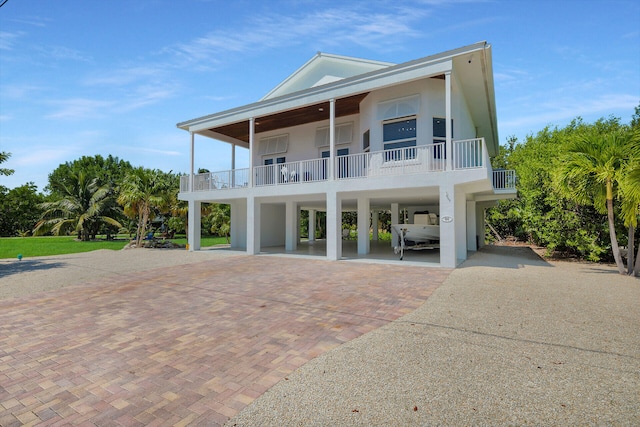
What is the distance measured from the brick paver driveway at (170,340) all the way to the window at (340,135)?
924 centimetres

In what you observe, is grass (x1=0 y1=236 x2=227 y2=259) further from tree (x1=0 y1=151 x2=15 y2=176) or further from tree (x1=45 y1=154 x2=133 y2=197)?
tree (x1=45 y1=154 x2=133 y2=197)

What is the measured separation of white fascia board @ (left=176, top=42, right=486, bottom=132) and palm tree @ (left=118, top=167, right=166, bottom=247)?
4733 millimetres

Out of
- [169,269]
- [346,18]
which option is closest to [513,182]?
[346,18]

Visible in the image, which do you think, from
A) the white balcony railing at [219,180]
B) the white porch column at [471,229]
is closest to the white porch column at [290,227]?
the white balcony railing at [219,180]

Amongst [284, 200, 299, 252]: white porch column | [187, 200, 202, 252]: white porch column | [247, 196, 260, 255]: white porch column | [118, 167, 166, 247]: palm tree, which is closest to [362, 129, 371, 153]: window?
[284, 200, 299, 252]: white porch column

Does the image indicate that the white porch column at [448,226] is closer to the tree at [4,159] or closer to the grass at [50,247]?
the tree at [4,159]

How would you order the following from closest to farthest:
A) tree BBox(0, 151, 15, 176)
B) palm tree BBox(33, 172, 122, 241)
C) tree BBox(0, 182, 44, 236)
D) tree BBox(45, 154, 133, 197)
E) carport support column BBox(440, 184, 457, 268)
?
carport support column BBox(440, 184, 457, 268) → tree BBox(0, 151, 15, 176) → palm tree BBox(33, 172, 122, 241) → tree BBox(0, 182, 44, 236) → tree BBox(45, 154, 133, 197)

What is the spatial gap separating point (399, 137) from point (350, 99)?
291 centimetres

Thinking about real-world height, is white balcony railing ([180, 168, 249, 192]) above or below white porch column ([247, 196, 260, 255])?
above

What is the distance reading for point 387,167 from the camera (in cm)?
1223

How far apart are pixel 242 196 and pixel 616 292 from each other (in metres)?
13.6

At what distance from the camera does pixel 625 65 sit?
1205cm

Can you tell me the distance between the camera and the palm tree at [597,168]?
30.4 ft

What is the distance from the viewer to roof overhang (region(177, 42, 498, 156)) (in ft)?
35.8
